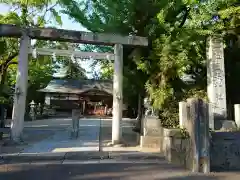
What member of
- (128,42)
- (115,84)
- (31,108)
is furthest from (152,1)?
(31,108)

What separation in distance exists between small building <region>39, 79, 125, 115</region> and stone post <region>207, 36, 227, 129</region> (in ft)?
74.0

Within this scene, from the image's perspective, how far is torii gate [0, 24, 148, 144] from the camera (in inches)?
418

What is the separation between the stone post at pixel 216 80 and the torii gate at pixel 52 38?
301cm

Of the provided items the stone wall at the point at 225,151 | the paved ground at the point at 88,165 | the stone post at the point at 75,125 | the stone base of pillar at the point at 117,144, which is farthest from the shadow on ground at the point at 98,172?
the stone post at the point at 75,125

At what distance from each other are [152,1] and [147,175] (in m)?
7.80

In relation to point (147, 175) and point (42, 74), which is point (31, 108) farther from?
point (147, 175)

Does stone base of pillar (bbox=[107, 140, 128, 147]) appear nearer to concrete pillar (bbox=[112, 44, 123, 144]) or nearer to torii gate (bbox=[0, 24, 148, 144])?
torii gate (bbox=[0, 24, 148, 144])

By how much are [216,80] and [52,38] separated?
662 cm

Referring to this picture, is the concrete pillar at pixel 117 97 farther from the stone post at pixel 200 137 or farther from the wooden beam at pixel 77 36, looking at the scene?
the stone post at pixel 200 137

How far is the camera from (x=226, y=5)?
12.0 m

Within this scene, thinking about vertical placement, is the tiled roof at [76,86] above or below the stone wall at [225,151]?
above

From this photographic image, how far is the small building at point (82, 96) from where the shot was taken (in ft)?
116

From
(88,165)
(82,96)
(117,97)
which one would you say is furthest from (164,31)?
(82,96)

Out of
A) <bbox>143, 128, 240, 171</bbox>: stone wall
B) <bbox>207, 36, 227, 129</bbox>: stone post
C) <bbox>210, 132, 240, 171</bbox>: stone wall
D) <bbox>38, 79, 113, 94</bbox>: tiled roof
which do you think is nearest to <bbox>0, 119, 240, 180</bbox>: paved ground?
<bbox>143, 128, 240, 171</bbox>: stone wall
